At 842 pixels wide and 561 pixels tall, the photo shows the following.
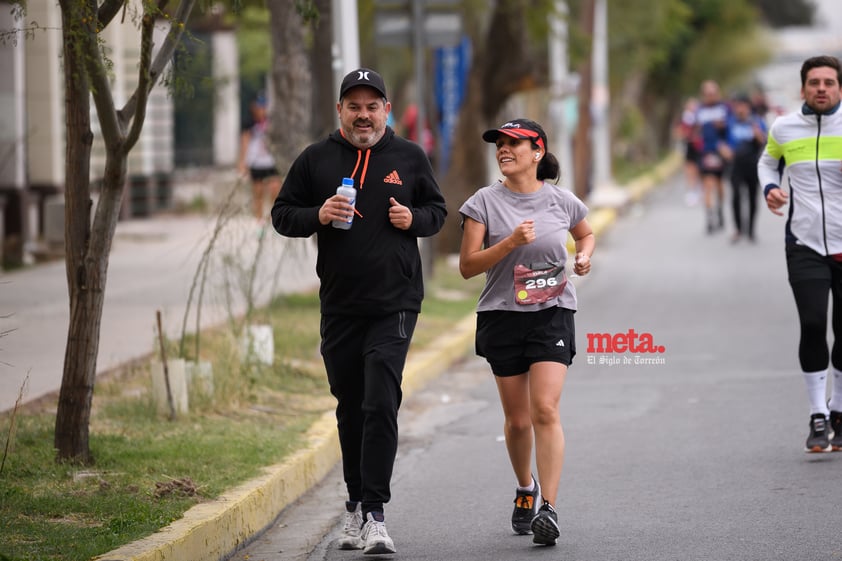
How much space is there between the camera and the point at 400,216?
6.16 m

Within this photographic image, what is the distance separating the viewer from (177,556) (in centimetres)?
588

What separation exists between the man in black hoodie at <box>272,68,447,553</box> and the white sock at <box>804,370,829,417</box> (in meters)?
2.66

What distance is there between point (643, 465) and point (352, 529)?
2.19 metres

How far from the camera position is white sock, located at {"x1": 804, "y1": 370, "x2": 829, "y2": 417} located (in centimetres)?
793

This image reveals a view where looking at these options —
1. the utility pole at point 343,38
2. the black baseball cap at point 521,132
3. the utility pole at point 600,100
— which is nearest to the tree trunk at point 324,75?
the utility pole at point 343,38

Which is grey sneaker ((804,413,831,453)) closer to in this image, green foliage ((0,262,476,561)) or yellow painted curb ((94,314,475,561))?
yellow painted curb ((94,314,475,561))

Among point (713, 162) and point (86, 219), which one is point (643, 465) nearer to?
point (86, 219)

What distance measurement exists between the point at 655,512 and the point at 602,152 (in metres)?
30.0

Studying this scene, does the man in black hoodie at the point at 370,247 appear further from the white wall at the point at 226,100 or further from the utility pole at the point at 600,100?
the utility pole at the point at 600,100

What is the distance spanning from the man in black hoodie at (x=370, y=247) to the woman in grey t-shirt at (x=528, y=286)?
280mm

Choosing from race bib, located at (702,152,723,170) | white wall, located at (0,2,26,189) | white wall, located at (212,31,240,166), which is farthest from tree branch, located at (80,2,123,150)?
white wall, located at (212,31,240,166)

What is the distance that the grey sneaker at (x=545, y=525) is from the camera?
245 inches

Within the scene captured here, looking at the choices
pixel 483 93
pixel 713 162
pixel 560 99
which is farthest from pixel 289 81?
pixel 560 99

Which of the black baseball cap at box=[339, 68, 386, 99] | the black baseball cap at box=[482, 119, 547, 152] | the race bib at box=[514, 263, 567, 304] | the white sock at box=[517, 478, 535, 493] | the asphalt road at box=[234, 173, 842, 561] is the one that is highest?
the black baseball cap at box=[339, 68, 386, 99]
